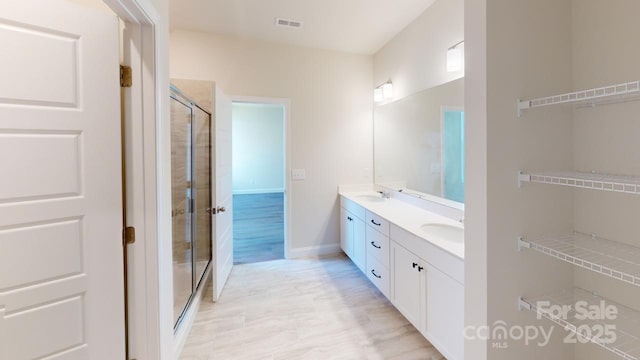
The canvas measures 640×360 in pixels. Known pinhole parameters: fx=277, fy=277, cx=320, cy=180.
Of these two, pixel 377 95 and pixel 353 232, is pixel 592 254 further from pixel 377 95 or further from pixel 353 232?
pixel 377 95

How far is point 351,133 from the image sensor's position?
3.93 meters

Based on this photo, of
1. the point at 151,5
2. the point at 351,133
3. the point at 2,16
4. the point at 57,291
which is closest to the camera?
the point at 2,16

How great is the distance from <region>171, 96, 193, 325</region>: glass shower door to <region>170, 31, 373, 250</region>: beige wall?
4.09ft

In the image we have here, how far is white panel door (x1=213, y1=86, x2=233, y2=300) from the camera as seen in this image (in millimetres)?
2672

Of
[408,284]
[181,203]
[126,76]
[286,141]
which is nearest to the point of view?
[126,76]

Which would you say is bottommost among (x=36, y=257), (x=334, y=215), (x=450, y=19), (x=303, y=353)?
(x=303, y=353)

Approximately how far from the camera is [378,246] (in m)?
2.64

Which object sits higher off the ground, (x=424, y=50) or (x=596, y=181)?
(x=424, y=50)

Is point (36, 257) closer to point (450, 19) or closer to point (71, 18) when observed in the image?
point (71, 18)

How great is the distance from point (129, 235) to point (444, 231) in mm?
2159

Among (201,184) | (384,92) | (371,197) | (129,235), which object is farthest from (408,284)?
(384,92)

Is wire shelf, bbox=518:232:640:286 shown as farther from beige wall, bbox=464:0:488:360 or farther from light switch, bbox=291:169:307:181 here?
light switch, bbox=291:169:307:181

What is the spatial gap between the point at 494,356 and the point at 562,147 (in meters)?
0.99

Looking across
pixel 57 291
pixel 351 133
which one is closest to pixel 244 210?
pixel 351 133
